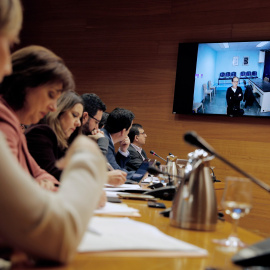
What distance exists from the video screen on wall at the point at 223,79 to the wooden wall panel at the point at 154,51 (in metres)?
0.12

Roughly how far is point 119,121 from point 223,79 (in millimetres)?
1583

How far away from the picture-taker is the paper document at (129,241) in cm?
90

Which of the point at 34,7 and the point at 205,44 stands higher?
the point at 34,7

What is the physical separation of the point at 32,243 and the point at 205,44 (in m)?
4.65

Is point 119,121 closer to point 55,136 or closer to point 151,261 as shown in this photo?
point 55,136

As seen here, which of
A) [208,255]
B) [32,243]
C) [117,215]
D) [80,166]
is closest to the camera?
[32,243]

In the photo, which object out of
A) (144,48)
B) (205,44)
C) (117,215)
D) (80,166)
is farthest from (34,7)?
(80,166)

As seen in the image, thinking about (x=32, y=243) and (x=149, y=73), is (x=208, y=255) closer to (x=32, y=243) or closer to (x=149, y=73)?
(x=32, y=243)

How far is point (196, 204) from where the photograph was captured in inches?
50.5

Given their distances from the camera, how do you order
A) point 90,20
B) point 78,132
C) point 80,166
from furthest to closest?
1. point 90,20
2. point 78,132
3. point 80,166

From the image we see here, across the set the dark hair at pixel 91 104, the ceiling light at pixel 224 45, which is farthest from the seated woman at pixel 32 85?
the ceiling light at pixel 224 45

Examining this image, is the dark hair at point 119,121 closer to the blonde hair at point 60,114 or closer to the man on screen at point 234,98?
the man on screen at point 234,98

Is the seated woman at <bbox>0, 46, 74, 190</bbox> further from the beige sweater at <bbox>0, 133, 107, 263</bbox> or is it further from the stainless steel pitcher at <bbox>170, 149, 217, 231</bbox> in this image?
the beige sweater at <bbox>0, 133, 107, 263</bbox>

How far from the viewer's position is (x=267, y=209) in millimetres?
4637
